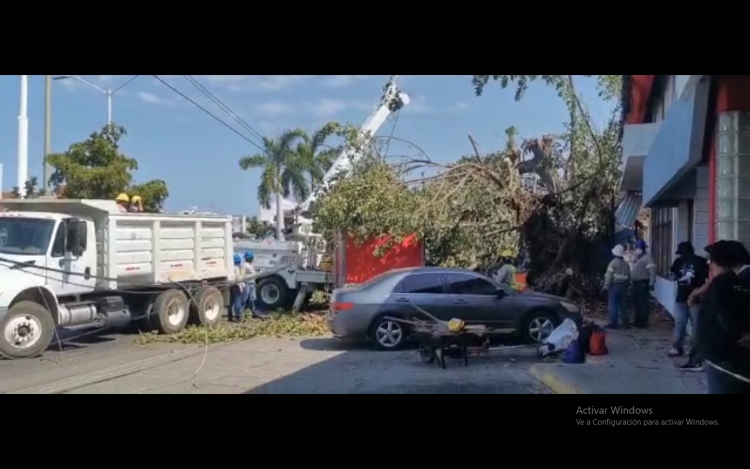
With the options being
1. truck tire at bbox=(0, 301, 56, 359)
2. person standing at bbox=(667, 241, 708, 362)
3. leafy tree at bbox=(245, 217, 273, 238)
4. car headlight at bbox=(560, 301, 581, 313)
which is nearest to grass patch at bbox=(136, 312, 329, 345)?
truck tire at bbox=(0, 301, 56, 359)

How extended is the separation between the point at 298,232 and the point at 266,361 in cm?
630

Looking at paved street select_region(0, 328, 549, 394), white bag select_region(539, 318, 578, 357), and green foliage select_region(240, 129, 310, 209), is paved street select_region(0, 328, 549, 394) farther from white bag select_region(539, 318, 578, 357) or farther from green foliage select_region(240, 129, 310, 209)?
green foliage select_region(240, 129, 310, 209)

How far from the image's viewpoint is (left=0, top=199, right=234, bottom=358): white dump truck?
11648mm

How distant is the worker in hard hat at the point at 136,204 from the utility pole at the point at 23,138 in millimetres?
1671

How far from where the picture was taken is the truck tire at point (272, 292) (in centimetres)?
1630

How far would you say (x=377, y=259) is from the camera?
13.4 metres

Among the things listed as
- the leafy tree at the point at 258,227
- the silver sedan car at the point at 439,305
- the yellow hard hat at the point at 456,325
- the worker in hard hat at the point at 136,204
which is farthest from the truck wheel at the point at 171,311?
the yellow hard hat at the point at 456,325

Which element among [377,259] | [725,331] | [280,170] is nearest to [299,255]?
[280,170]

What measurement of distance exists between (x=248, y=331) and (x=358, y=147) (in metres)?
4.07

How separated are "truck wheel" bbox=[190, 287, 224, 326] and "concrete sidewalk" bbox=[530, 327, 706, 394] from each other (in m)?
7.17

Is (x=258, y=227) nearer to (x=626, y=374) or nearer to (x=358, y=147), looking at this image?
(x=358, y=147)
